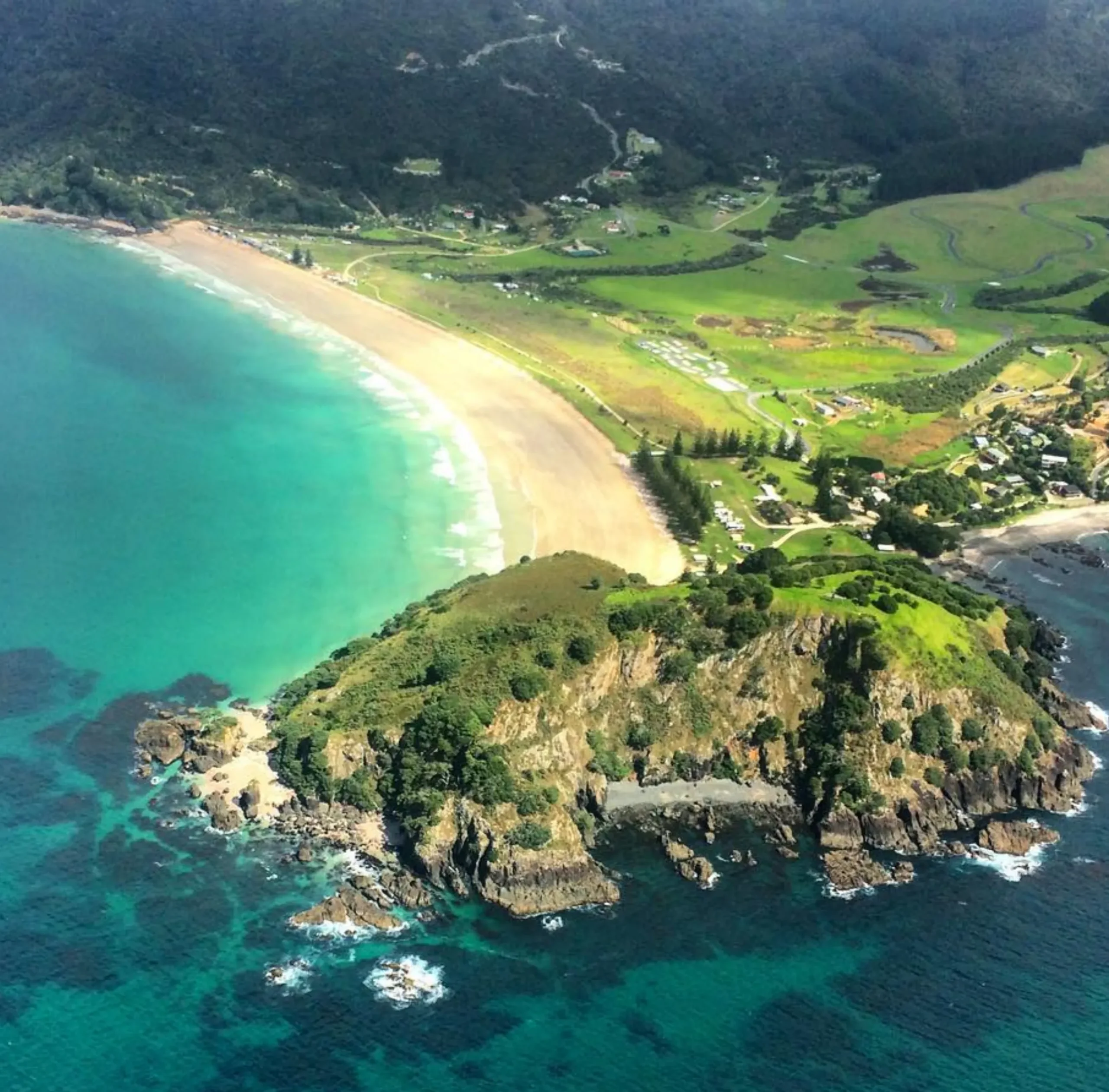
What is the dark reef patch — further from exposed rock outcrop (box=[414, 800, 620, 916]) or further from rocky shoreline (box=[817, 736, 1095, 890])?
rocky shoreline (box=[817, 736, 1095, 890])

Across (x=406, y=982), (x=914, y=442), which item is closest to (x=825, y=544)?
(x=914, y=442)

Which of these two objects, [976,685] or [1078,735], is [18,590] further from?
[1078,735]

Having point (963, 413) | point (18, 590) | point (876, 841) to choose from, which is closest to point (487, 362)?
point (963, 413)

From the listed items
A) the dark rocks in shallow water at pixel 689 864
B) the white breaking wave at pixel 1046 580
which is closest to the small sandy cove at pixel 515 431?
the dark rocks in shallow water at pixel 689 864

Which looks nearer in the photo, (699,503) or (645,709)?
(645,709)

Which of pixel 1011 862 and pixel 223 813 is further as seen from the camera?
pixel 1011 862

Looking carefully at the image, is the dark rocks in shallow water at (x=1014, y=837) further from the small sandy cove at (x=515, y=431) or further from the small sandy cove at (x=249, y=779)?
the small sandy cove at (x=249, y=779)

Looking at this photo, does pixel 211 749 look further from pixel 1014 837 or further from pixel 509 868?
pixel 1014 837
